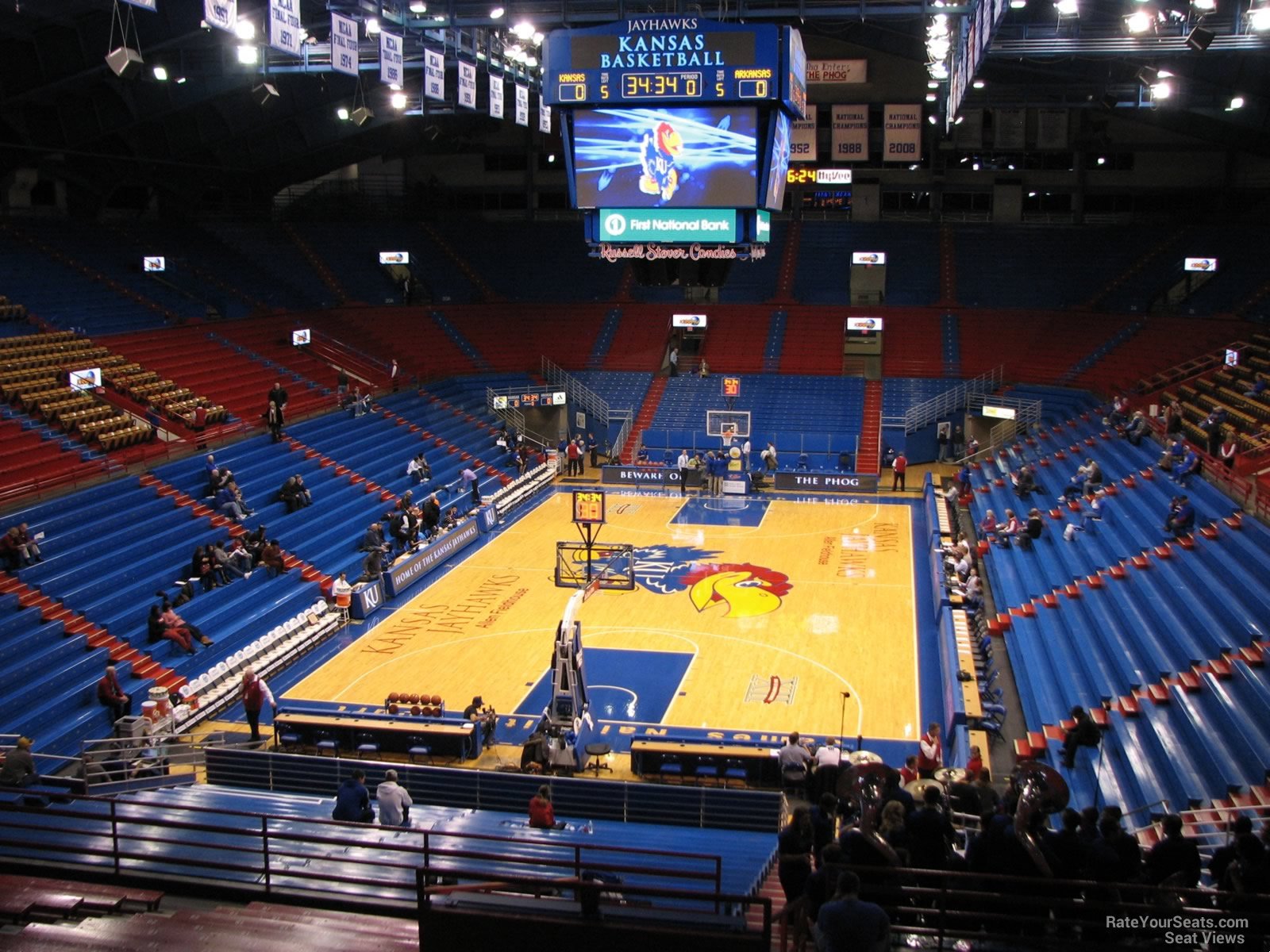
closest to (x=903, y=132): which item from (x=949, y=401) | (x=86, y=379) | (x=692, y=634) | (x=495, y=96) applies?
(x=949, y=401)

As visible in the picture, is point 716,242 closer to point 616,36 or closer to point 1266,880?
point 616,36

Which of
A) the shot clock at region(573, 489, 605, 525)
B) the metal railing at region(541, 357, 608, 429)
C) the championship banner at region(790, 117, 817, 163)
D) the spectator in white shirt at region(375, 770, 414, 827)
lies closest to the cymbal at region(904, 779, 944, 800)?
the spectator in white shirt at region(375, 770, 414, 827)

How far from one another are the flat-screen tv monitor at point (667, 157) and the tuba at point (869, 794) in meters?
8.99

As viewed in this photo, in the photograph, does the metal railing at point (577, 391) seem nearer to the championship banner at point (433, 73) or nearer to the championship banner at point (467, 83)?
the championship banner at point (467, 83)

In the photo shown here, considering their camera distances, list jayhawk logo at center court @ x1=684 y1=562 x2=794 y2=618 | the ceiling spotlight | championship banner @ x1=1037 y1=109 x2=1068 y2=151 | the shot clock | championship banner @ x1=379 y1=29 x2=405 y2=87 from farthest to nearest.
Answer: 1. championship banner @ x1=1037 y1=109 x2=1068 y2=151
2. the shot clock
3. jayhawk logo at center court @ x1=684 y1=562 x2=794 y2=618
4. championship banner @ x1=379 y1=29 x2=405 y2=87
5. the ceiling spotlight

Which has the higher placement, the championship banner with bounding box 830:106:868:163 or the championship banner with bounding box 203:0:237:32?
the championship banner with bounding box 830:106:868:163

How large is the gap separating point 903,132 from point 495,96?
23579 mm

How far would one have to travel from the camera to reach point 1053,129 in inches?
1891

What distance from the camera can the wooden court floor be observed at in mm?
20062

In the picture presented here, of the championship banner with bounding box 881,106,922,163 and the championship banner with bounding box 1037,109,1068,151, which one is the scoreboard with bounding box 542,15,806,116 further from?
the championship banner with bounding box 1037,109,1068,151

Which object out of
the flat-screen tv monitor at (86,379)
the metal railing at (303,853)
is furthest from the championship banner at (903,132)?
the metal railing at (303,853)

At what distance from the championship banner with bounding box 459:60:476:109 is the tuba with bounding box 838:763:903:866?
18.9m

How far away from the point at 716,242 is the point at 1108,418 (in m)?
19.3

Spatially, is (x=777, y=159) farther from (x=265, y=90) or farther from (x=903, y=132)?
(x=903, y=132)
